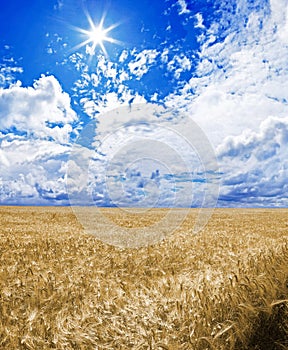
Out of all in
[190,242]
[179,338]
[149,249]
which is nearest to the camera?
[179,338]

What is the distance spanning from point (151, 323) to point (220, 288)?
1.05 metres

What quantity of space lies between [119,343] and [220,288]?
1.41m

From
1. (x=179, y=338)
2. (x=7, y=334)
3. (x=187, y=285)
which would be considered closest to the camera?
(x=179, y=338)

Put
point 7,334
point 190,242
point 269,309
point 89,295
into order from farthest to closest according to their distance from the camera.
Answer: point 190,242
point 89,295
point 7,334
point 269,309

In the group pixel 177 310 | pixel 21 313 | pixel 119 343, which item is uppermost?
pixel 177 310

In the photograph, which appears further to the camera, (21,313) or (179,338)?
(21,313)

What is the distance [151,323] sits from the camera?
315 cm

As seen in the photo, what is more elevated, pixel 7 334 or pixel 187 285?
pixel 187 285

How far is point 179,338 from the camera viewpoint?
2904mm

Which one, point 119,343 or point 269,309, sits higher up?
point 269,309

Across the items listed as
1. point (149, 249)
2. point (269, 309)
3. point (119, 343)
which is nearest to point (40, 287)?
point (119, 343)

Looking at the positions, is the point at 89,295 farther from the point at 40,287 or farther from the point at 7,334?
the point at 7,334

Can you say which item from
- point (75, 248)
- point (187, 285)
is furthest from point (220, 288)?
point (75, 248)

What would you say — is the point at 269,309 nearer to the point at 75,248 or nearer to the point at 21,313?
the point at 21,313
